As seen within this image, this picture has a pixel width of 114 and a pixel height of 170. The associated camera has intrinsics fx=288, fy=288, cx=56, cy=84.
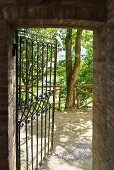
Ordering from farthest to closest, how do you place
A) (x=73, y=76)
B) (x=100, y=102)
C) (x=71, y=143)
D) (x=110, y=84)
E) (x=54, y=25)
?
(x=73, y=76) < (x=71, y=143) < (x=100, y=102) < (x=54, y=25) < (x=110, y=84)

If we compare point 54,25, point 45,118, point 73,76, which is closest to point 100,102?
point 54,25

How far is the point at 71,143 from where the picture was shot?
20.7 ft

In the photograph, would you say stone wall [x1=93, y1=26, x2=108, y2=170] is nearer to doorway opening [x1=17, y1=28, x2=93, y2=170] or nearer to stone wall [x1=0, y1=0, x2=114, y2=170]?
stone wall [x1=0, y1=0, x2=114, y2=170]

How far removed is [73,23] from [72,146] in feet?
11.3

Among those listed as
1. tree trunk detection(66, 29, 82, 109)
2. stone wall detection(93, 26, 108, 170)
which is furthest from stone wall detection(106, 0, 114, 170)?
tree trunk detection(66, 29, 82, 109)

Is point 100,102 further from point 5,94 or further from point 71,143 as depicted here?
point 71,143

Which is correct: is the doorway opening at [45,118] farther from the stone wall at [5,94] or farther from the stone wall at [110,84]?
the stone wall at [110,84]

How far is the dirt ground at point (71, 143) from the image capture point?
17.0 ft

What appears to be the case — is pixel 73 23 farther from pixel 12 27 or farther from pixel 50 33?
pixel 50 33

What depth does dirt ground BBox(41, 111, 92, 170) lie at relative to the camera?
5.17m

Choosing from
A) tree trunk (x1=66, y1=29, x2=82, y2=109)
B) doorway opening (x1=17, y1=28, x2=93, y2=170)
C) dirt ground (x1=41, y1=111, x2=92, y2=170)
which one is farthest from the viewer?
tree trunk (x1=66, y1=29, x2=82, y2=109)

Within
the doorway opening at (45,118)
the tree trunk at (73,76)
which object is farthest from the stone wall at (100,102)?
the tree trunk at (73,76)

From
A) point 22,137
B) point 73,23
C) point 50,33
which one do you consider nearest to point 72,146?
point 22,137

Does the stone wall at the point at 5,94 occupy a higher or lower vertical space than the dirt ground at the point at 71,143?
higher
